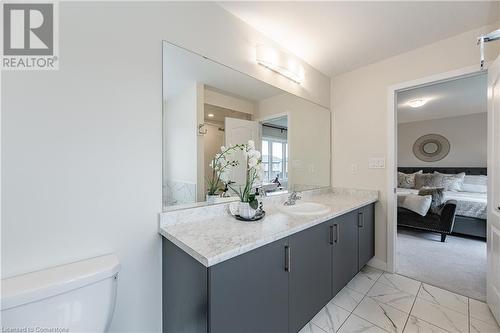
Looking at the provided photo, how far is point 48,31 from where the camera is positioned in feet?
3.10

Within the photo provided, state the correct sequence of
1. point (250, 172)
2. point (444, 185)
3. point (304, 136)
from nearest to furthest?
1. point (250, 172)
2. point (304, 136)
3. point (444, 185)

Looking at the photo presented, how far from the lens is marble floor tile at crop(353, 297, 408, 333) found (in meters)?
1.51

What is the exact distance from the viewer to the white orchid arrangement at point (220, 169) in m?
1.55

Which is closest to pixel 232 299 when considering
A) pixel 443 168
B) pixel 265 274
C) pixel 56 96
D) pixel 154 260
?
pixel 265 274

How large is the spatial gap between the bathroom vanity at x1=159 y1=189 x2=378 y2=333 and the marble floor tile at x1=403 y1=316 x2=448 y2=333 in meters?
0.49

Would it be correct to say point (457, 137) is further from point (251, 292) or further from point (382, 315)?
point (251, 292)

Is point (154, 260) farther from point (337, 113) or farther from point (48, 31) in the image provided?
point (337, 113)

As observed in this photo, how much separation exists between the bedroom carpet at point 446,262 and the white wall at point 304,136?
131 centimetres

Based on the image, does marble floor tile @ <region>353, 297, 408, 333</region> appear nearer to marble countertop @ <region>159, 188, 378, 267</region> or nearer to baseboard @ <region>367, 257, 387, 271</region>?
baseboard @ <region>367, 257, 387, 271</region>

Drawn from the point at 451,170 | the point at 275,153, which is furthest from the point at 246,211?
the point at 451,170

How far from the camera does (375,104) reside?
232 centimetres

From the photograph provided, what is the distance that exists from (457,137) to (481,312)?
15.7 ft

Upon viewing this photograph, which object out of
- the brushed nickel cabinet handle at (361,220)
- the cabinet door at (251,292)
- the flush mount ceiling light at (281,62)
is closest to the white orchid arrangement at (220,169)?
the cabinet door at (251,292)

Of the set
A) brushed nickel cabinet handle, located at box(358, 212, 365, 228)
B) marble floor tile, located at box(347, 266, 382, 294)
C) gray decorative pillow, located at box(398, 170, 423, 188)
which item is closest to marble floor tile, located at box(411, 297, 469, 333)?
marble floor tile, located at box(347, 266, 382, 294)
